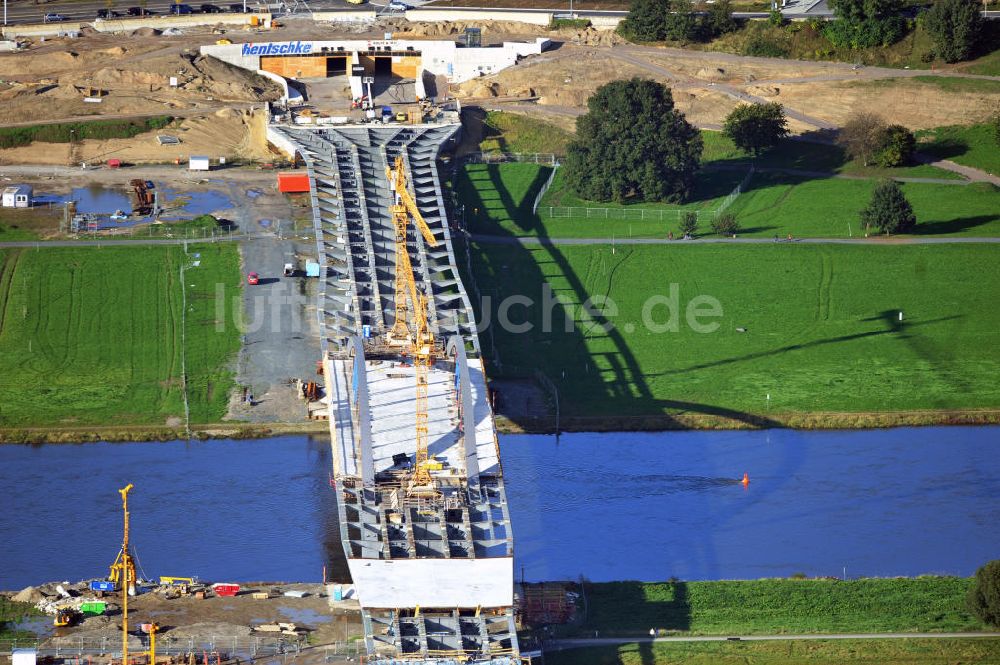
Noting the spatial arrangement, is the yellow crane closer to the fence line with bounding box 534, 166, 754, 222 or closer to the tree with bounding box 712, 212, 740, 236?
the fence line with bounding box 534, 166, 754, 222

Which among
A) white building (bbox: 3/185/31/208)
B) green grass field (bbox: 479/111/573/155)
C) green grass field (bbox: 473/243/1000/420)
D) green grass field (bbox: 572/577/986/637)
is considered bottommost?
green grass field (bbox: 572/577/986/637)

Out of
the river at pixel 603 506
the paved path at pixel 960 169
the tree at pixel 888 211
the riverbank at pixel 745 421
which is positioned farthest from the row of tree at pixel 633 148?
the river at pixel 603 506

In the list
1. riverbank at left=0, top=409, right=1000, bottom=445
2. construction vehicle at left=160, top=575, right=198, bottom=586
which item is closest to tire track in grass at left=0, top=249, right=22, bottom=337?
riverbank at left=0, top=409, right=1000, bottom=445

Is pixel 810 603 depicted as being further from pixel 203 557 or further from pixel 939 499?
pixel 203 557

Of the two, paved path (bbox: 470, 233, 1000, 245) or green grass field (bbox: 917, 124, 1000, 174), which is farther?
green grass field (bbox: 917, 124, 1000, 174)

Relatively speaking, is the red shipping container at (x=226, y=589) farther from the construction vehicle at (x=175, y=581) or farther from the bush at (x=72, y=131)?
the bush at (x=72, y=131)

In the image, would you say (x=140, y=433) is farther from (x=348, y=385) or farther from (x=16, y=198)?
(x=16, y=198)
